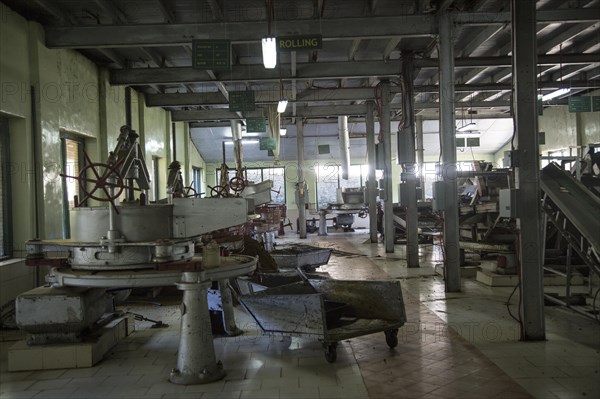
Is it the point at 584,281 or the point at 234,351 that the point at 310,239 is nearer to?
the point at 584,281

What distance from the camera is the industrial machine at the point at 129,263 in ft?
12.3

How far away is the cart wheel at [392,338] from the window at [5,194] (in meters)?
4.76

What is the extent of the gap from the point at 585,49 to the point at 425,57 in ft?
12.2

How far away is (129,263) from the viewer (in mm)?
3992

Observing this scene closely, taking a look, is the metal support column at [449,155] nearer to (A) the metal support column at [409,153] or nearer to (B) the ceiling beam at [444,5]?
(B) the ceiling beam at [444,5]

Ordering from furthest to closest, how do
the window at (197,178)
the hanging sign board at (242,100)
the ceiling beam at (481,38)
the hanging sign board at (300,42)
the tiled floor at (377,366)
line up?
the window at (197,178) < the hanging sign board at (242,100) < the ceiling beam at (481,38) < the hanging sign board at (300,42) < the tiled floor at (377,366)

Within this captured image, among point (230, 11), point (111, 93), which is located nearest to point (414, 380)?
point (230, 11)

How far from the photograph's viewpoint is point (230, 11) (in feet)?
24.0

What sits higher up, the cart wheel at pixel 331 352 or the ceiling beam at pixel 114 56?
the ceiling beam at pixel 114 56

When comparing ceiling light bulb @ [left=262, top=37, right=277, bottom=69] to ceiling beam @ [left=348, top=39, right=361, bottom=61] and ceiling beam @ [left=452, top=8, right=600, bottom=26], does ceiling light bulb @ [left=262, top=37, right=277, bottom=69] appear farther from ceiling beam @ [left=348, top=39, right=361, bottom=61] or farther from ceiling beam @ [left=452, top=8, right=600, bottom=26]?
ceiling beam @ [left=452, top=8, right=600, bottom=26]

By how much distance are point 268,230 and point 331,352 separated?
5698mm

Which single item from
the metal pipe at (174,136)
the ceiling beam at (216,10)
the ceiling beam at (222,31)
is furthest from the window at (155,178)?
the ceiling beam at (216,10)

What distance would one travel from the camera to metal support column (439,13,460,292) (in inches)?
266

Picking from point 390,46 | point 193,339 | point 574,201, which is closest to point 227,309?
point 193,339
